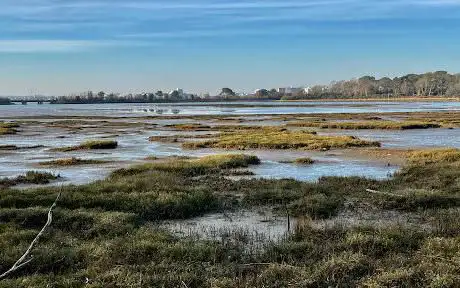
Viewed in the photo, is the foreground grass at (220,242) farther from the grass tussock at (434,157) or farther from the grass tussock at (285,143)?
the grass tussock at (285,143)

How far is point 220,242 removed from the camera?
13500 mm

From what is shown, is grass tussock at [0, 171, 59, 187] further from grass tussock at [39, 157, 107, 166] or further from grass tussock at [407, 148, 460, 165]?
grass tussock at [407, 148, 460, 165]

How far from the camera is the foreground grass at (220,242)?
10523 millimetres

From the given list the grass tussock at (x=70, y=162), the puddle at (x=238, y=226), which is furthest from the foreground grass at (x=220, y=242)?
the grass tussock at (x=70, y=162)

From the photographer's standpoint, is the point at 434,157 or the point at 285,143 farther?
the point at 285,143

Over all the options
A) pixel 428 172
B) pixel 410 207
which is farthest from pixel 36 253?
pixel 428 172

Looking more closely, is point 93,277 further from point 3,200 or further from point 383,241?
point 3,200

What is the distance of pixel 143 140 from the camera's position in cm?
5288

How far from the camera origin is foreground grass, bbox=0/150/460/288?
1052 centimetres

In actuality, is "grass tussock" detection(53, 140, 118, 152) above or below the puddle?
below

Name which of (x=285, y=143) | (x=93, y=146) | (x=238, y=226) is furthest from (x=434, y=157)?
(x=93, y=146)

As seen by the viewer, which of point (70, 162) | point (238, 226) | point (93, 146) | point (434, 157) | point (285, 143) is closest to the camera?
point (238, 226)

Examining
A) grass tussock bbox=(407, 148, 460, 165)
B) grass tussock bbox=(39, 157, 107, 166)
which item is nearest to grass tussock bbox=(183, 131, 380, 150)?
grass tussock bbox=(407, 148, 460, 165)

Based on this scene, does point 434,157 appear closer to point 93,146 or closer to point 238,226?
point 238,226
